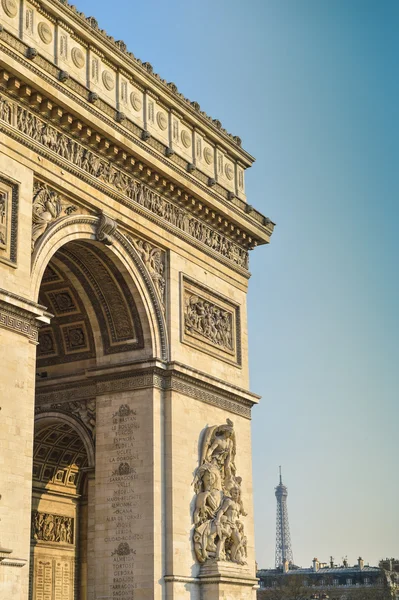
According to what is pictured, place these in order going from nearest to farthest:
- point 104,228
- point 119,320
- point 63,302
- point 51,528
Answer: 1. point 104,228
2. point 119,320
3. point 63,302
4. point 51,528

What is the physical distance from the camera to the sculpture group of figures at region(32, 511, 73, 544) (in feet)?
88.7

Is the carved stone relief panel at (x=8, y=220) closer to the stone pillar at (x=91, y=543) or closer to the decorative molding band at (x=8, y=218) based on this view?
the decorative molding band at (x=8, y=218)

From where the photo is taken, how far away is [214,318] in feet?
90.6

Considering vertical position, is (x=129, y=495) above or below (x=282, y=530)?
below

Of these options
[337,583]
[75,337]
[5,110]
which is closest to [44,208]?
[5,110]

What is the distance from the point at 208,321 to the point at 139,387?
3.04 metres

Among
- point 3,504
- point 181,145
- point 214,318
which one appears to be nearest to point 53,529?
point 214,318

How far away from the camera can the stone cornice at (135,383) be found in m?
25.1

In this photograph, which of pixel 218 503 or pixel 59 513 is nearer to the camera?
pixel 218 503

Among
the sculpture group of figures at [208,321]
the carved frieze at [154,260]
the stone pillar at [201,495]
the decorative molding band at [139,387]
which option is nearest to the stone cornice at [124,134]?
the carved frieze at [154,260]

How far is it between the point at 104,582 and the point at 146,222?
7.98 metres

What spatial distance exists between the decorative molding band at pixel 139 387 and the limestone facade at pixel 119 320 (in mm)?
46

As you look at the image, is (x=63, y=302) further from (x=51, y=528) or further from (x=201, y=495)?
(x=51, y=528)

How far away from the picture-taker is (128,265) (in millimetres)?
24891
